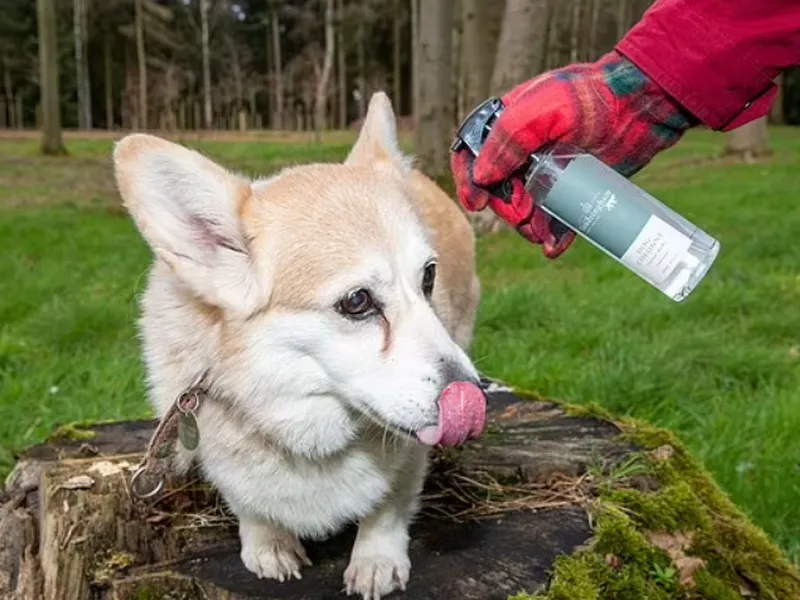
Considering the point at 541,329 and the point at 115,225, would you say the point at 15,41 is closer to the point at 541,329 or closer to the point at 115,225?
the point at 115,225

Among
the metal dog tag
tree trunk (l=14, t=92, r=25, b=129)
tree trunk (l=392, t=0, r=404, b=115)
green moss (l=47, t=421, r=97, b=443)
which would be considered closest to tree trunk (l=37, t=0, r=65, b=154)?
green moss (l=47, t=421, r=97, b=443)

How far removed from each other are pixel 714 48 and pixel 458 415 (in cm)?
86

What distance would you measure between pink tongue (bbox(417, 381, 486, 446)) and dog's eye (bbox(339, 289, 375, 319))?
0.26 m

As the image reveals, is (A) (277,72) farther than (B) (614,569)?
Yes

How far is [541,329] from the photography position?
516 cm

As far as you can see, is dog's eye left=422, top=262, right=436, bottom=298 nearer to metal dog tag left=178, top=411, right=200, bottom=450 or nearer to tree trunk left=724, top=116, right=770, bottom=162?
metal dog tag left=178, top=411, right=200, bottom=450

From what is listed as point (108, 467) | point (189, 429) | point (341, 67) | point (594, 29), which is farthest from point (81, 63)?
point (189, 429)

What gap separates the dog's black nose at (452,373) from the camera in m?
1.87

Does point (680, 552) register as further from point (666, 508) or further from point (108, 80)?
point (108, 80)

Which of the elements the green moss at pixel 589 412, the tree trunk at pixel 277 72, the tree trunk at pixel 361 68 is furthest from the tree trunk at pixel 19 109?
the green moss at pixel 589 412

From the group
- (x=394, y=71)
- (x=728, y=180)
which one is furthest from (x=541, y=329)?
(x=394, y=71)

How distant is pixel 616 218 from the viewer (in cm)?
189

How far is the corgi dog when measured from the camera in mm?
2025

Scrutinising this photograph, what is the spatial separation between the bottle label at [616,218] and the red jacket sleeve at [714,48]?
0.25 m
